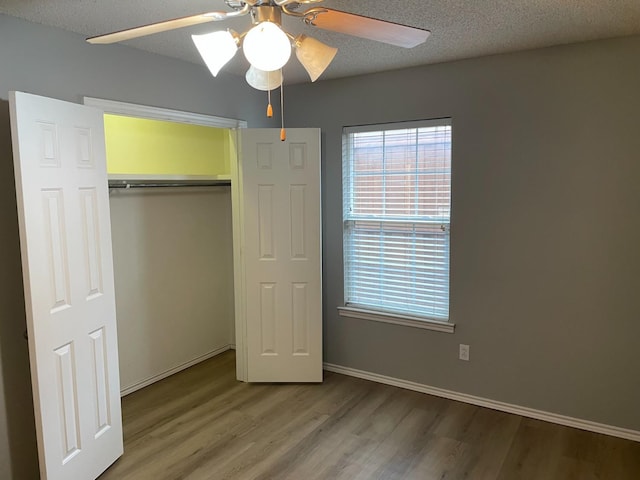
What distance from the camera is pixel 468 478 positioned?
2551 mm

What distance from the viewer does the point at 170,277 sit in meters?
4.09

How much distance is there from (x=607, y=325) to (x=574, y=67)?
5.24 feet

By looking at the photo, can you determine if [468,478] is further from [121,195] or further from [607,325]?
[121,195]

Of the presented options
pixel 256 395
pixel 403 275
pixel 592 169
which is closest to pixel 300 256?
pixel 403 275

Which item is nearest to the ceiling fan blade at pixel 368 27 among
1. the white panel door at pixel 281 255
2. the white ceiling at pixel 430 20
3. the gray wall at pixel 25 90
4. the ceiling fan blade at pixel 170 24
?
the ceiling fan blade at pixel 170 24

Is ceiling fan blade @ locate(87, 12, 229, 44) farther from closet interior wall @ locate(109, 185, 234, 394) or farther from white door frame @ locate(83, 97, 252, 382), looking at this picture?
closet interior wall @ locate(109, 185, 234, 394)

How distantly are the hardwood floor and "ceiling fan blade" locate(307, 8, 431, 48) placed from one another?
2210 millimetres

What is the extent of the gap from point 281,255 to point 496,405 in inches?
74.9

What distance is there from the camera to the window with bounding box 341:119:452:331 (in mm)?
3445

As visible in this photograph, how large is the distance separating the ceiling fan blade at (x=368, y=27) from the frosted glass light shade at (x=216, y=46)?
0.29 metres

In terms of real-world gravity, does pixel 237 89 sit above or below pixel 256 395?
above

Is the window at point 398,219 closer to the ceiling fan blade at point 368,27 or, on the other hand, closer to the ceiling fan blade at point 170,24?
the ceiling fan blade at point 368,27

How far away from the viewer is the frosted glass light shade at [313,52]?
1709 mm

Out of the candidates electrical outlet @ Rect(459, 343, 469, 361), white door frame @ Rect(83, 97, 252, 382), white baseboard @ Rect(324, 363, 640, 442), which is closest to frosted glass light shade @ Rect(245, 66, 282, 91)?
white door frame @ Rect(83, 97, 252, 382)
